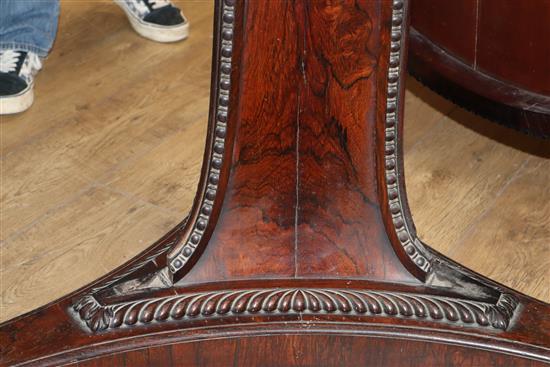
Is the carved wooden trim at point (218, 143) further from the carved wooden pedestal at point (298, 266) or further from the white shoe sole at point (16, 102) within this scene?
the white shoe sole at point (16, 102)

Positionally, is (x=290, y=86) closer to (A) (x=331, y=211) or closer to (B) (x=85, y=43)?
(A) (x=331, y=211)

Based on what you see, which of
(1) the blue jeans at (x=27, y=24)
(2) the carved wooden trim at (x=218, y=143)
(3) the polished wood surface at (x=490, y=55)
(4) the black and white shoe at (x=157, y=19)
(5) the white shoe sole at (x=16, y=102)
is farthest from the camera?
(4) the black and white shoe at (x=157, y=19)

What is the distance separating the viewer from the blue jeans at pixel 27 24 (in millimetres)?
1670

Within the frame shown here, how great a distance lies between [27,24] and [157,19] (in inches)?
10.5

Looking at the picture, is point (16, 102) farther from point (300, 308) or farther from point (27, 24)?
point (300, 308)

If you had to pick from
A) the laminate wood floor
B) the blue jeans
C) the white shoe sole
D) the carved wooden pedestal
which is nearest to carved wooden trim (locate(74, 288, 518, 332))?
the carved wooden pedestal

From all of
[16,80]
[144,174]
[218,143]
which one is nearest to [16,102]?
[16,80]

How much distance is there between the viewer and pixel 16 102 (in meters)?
1.58

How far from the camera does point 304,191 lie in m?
0.95

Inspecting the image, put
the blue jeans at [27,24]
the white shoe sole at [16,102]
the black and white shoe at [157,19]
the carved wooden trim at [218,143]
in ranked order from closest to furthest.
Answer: the carved wooden trim at [218,143], the white shoe sole at [16,102], the blue jeans at [27,24], the black and white shoe at [157,19]

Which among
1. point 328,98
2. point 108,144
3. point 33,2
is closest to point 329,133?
point 328,98

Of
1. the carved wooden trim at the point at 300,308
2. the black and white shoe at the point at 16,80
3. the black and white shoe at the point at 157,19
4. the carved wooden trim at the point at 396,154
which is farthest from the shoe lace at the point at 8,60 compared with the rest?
the carved wooden trim at the point at 396,154

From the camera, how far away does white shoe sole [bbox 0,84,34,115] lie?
1.57 meters

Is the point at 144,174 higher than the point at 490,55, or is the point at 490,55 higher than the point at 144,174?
the point at 490,55
